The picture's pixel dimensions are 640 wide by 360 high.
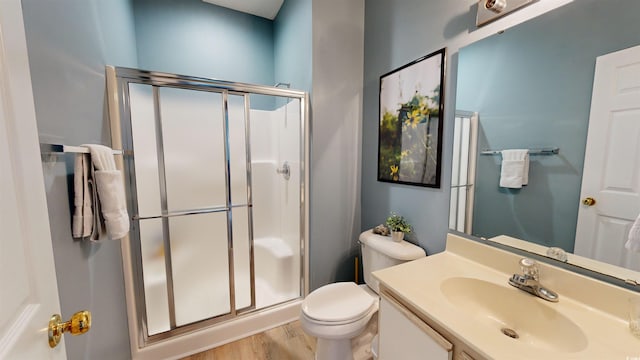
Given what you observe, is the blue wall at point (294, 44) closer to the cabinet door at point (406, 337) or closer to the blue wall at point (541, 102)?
the blue wall at point (541, 102)

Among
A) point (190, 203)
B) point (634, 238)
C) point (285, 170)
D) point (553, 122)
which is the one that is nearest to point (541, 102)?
point (553, 122)

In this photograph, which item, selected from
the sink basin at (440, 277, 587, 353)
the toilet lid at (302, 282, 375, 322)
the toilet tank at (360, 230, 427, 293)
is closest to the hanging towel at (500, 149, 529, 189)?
the sink basin at (440, 277, 587, 353)

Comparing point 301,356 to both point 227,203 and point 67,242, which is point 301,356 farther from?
point 67,242

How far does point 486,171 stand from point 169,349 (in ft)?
7.23

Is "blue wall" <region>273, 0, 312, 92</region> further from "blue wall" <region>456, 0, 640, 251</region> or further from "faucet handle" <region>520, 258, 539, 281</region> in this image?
"faucet handle" <region>520, 258, 539, 281</region>

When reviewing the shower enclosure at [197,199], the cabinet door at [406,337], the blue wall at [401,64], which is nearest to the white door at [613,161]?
the blue wall at [401,64]

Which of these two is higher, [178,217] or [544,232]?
[544,232]

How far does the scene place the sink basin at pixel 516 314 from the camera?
0.78 m

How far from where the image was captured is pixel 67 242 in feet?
2.78

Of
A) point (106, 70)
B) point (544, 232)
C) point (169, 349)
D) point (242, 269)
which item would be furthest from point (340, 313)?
point (106, 70)

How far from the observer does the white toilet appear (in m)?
1.28

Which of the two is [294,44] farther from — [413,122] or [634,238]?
[634,238]

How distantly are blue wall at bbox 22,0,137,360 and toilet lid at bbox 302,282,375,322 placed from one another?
3.23 feet

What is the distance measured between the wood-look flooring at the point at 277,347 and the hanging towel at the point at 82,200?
1.25 m
